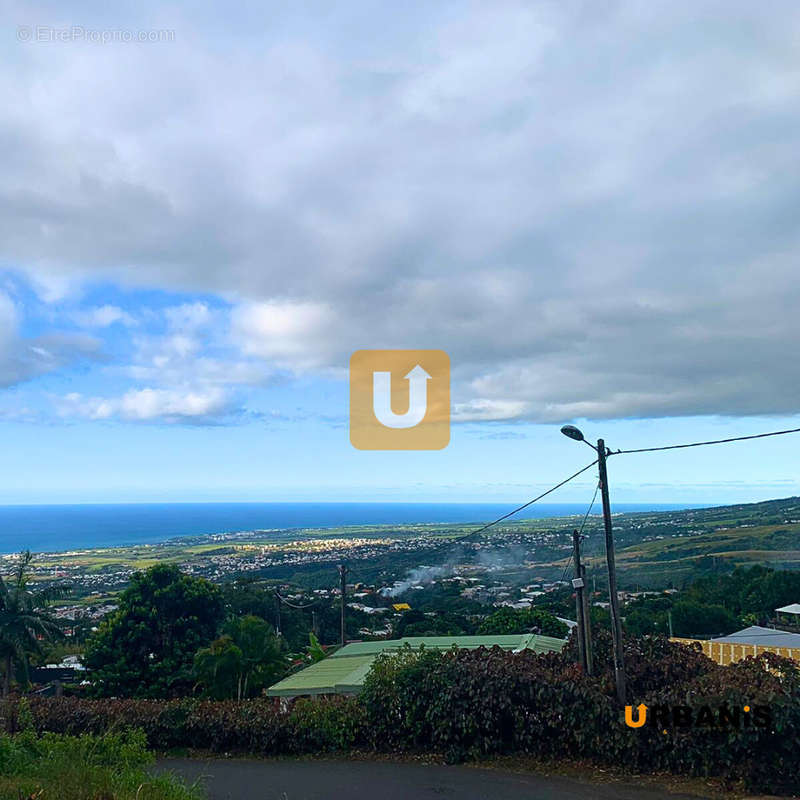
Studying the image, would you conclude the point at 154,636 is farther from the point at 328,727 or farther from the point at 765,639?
the point at 765,639

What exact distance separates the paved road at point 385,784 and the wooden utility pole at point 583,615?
5.59 feet

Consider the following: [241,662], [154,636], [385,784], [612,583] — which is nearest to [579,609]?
[612,583]

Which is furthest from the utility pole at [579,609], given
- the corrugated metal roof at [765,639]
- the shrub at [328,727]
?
the corrugated metal roof at [765,639]

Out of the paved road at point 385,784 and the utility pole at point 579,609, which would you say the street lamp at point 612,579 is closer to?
the utility pole at point 579,609

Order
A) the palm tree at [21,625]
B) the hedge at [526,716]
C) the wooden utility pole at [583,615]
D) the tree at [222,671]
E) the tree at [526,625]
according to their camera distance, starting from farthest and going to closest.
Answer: the tree at [526,625]
the palm tree at [21,625]
the tree at [222,671]
the wooden utility pole at [583,615]
the hedge at [526,716]

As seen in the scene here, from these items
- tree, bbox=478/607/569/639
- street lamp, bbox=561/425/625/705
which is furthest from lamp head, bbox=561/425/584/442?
tree, bbox=478/607/569/639

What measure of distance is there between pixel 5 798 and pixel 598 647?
26.4 ft

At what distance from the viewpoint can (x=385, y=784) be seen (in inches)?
347

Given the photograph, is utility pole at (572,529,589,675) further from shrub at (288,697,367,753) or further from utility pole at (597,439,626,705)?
shrub at (288,697,367,753)

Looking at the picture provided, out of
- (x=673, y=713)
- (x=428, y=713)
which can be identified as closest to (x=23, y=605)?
(x=428, y=713)

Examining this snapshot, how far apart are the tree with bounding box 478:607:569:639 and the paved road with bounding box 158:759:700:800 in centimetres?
1147

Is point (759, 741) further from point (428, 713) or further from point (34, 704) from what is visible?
point (34, 704)

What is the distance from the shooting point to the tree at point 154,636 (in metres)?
18.1

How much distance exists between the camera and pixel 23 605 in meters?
16.5
